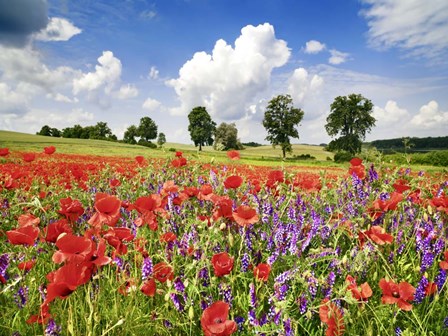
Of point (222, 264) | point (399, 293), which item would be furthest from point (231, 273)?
point (399, 293)

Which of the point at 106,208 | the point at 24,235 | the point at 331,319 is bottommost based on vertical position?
the point at 331,319

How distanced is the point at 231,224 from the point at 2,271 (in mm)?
1624

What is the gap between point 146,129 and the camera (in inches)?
4087

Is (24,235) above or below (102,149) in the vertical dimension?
above

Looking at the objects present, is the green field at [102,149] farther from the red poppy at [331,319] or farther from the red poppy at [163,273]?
the red poppy at [331,319]

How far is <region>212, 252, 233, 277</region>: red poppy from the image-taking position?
6.02 ft

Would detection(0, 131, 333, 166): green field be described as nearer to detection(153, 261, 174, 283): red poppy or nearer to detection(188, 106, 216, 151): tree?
detection(153, 261, 174, 283): red poppy

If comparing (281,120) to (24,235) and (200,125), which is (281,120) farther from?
(24,235)

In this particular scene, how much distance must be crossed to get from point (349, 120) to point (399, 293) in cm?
6889

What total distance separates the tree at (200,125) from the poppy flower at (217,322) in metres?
82.0

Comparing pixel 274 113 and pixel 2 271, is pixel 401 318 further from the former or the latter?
pixel 274 113

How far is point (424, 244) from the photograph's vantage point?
278cm

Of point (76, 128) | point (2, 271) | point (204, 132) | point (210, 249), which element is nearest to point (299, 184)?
point (210, 249)

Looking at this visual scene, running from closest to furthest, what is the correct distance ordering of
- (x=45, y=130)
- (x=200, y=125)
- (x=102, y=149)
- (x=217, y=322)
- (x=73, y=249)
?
(x=217, y=322)
(x=73, y=249)
(x=102, y=149)
(x=200, y=125)
(x=45, y=130)
